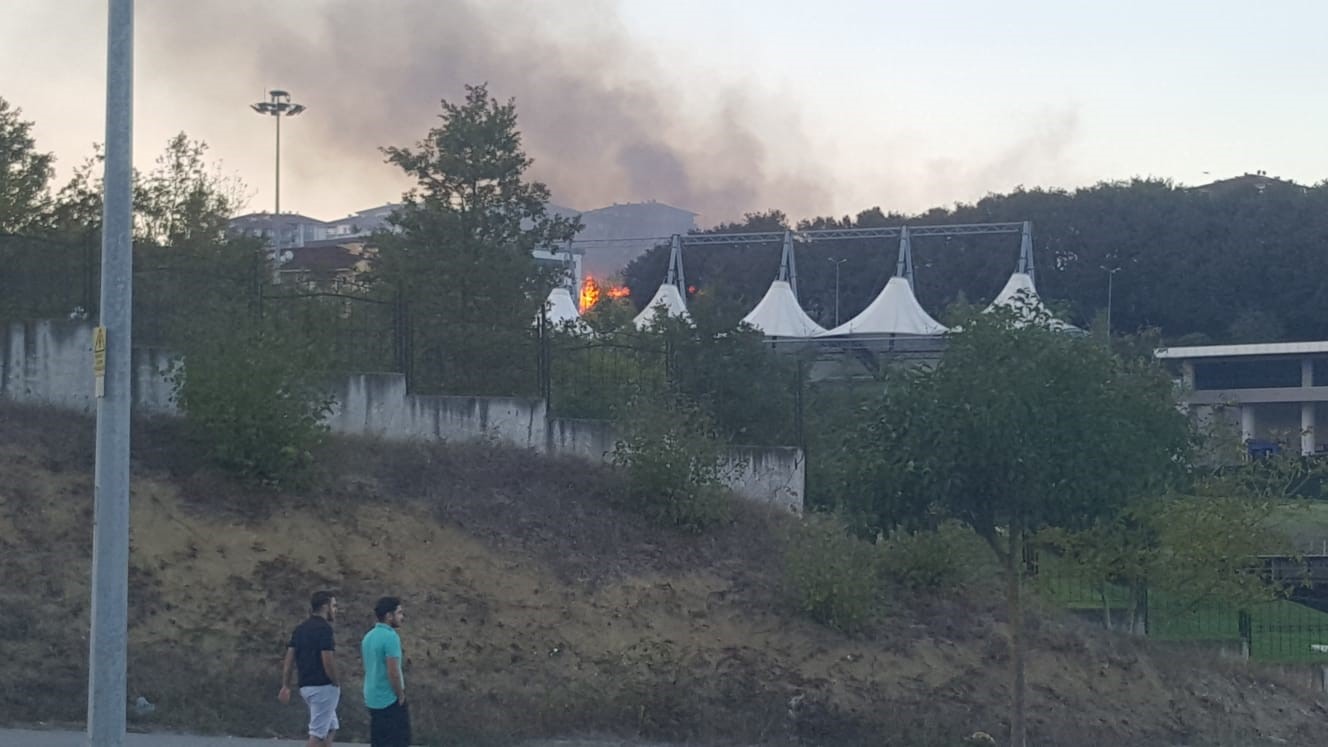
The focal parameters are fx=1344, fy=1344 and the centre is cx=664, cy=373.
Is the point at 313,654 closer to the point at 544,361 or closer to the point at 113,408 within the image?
the point at 113,408

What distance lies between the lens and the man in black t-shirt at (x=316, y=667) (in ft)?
32.5

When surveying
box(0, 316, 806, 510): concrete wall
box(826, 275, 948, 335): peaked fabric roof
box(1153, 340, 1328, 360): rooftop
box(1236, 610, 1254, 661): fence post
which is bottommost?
box(1236, 610, 1254, 661): fence post

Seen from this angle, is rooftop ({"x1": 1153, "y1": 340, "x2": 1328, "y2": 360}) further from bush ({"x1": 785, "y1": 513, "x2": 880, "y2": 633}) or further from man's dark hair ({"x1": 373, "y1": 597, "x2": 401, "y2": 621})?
man's dark hair ({"x1": 373, "y1": 597, "x2": 401, "y2": 621})

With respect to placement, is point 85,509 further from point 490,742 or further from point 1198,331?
point 1198,331

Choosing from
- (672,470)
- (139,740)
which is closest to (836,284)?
(672,470)

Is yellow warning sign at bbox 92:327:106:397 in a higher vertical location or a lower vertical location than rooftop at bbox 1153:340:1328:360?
lower

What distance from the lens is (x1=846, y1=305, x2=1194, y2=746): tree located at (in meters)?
11.6

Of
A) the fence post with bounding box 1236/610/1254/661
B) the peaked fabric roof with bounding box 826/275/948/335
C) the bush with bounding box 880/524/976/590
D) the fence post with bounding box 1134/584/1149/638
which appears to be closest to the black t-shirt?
the bush with bounding box 880/524/976/590

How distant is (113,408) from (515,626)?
739cm

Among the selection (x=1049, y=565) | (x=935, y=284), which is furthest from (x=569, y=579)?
(x=935, y=284)

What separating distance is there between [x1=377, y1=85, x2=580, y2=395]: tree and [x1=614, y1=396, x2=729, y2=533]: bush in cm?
248

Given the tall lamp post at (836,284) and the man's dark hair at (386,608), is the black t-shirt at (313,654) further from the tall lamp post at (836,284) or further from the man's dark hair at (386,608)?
the tall lamp post at (836,284)

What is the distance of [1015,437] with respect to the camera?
1160cm

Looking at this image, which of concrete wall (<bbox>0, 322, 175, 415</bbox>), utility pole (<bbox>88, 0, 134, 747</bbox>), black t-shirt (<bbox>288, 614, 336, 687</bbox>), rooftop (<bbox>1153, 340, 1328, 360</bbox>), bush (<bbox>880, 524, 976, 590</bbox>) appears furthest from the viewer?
rooftop (<bbox>1153, 340, 1328, 360</bbox>)
